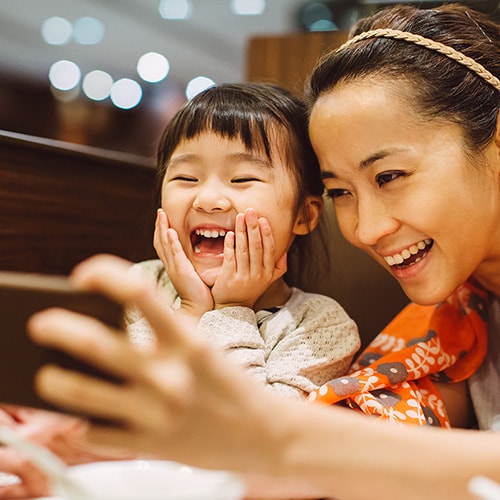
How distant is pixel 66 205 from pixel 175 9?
4.69 meters

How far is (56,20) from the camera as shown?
217 inches

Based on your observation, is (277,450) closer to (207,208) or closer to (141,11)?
(207,208)

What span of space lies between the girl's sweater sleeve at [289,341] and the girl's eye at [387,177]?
0.30 m

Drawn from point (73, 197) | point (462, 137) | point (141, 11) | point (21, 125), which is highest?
point (141, 11)

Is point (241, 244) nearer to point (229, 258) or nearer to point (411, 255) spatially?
point (229, 258)

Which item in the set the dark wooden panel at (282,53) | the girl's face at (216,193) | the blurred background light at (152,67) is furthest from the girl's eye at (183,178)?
the blurred background light at (152,67)

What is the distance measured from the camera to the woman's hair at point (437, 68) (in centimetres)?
122

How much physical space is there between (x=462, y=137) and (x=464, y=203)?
0.40 ft

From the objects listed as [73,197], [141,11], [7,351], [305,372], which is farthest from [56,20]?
[7,351]

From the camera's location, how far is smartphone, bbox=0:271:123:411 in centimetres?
58

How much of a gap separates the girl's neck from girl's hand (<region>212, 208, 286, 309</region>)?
0.13 meters

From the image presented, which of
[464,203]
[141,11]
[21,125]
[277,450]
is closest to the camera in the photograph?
[277,450]

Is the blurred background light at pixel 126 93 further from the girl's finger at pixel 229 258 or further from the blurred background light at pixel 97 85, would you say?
the girl's finger at pixel 229 258

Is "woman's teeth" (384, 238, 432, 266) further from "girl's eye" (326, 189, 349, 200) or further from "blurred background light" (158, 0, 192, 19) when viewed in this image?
"blurred background light" (158, 0, 192, 19)
